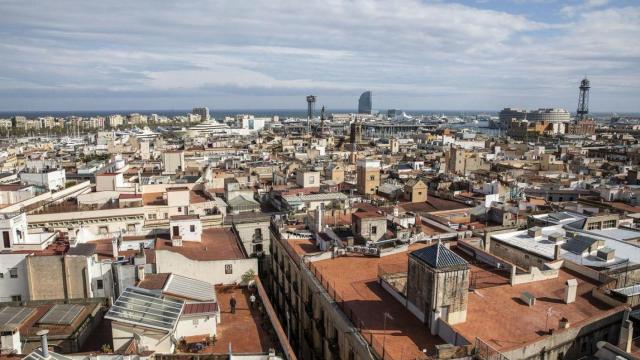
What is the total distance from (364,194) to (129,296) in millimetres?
44338

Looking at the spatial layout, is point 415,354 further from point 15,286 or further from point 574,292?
point 15,286

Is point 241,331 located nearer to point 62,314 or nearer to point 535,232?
point 62,314

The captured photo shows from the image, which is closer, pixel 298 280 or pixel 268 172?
pixel 298 280

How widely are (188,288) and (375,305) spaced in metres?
11.0

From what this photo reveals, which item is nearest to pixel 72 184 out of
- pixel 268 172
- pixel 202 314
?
pixel 268 172

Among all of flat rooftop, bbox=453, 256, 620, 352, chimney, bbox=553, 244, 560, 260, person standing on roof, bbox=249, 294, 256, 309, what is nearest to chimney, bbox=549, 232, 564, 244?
chimney, bbox=553, 244, 560, 260

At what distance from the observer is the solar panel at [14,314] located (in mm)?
22861

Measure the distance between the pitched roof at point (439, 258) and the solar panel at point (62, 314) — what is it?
58.7ft

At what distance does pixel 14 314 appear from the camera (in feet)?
78.2

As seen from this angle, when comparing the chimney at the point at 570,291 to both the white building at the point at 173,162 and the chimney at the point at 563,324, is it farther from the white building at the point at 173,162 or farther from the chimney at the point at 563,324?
the white building at the point at 173,162

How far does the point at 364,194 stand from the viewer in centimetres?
6419

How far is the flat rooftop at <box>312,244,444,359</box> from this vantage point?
21812 millimetres

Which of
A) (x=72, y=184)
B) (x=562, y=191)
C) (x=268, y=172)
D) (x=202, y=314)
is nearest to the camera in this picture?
(x=202, y=314)

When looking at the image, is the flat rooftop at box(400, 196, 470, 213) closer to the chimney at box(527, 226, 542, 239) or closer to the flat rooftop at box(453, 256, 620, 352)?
the chimney at box(527, 226, 542, 239)
